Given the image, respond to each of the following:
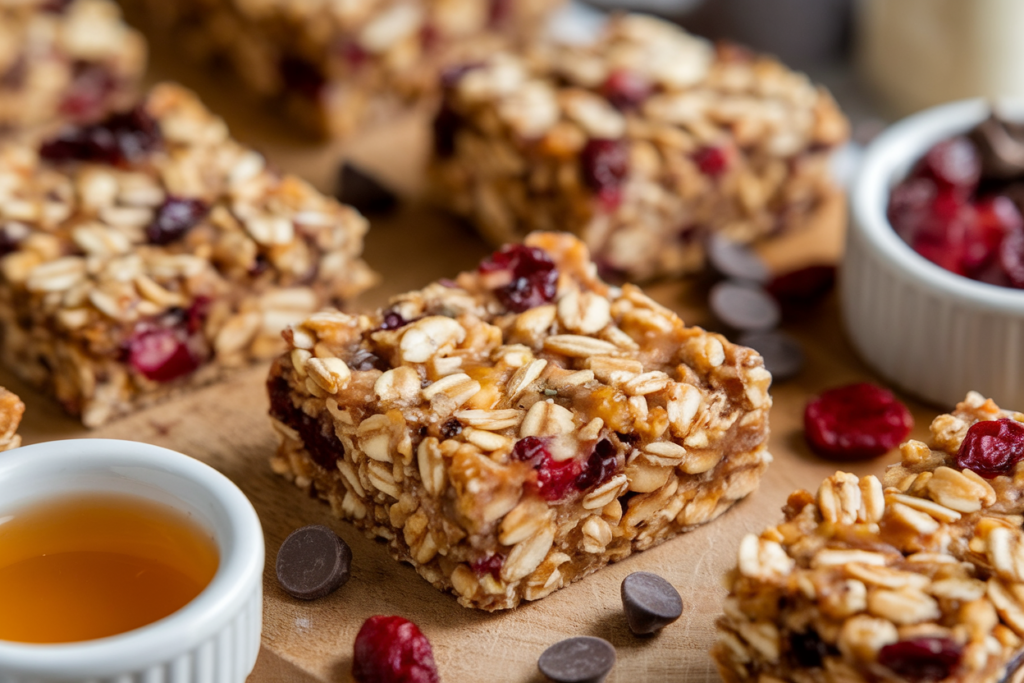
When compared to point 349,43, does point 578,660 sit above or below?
below

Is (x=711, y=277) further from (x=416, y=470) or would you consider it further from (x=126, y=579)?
(x=126, y=579)

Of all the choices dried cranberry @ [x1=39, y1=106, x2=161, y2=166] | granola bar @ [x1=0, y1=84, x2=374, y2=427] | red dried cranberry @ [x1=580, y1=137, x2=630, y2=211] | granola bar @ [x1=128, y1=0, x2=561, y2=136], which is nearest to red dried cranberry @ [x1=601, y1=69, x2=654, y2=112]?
red dried cranberry @ [x1=580, y1=137, x2=630, y2=211]

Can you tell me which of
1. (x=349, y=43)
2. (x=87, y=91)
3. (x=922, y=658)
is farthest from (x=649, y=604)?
(x=87, y=91)

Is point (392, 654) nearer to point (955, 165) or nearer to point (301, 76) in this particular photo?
point (955, 165)

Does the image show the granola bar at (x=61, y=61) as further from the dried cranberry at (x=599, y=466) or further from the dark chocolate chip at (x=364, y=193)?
the dried cranberry at (x=599, y=466)

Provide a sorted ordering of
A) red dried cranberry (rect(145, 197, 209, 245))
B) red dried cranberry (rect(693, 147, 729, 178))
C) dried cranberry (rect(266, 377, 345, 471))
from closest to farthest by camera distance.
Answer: dried cranberry (rect(266, 377, 345, 471)) < red dried cranberry (rect(145, 197, 209, 245)) < red dried cranberry (rect(693, 147, 729, 178))

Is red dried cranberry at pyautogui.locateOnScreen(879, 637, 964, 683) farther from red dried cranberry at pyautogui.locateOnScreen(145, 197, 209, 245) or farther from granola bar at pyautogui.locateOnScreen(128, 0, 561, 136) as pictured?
granola bar at pyautogui.locateOnScreen(128, 0, 561, 136)
